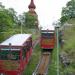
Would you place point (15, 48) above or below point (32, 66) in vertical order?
above

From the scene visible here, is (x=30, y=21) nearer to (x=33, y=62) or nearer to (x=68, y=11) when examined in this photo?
(x=68, y=11)

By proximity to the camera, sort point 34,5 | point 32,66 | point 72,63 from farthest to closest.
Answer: point 34,5, point 32,66, point 72,63

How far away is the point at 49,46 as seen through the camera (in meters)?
41.6

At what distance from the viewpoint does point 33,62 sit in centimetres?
3744

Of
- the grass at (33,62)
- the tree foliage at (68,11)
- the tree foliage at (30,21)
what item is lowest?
the grass at (33,62)

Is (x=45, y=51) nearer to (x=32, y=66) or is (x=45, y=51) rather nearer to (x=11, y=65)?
(x=32, y=66)

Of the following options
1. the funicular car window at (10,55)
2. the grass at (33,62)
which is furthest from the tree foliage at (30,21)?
the funicular car window at (10,55)

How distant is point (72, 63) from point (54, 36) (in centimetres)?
1107

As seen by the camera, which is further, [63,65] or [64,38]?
[64,38]

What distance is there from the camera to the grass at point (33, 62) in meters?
33.0

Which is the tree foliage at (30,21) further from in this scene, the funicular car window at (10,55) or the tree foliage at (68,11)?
the funicular car window at (10,55)

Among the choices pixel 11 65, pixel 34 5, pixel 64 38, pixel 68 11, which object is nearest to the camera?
pixel 11 65

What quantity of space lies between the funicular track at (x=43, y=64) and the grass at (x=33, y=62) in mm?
582

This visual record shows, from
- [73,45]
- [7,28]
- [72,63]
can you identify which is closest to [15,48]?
[72,63]
